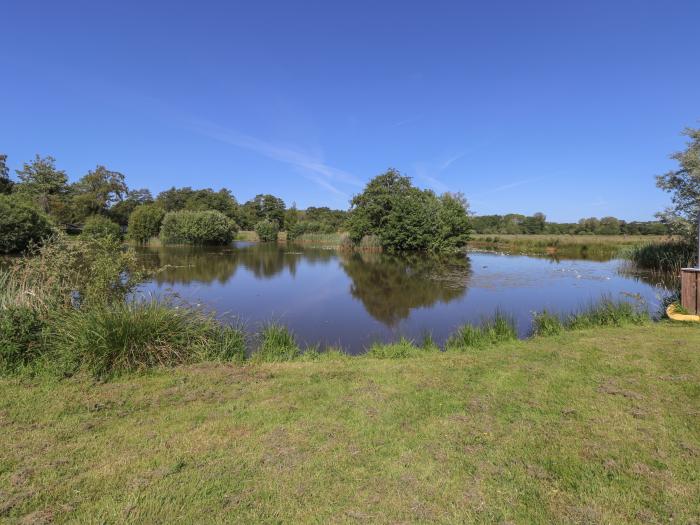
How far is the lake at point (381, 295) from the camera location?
29.3 ft

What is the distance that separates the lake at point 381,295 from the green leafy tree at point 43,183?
129 ft

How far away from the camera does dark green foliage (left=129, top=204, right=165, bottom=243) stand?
44.5m

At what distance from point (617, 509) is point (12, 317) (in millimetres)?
6907

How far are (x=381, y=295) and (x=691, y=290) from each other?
812cm

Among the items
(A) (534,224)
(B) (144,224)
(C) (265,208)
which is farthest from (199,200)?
(A) (534,224)

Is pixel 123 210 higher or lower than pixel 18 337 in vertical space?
higher

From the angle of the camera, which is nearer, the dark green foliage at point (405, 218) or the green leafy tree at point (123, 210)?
the dark green foliage at point (405, 218)

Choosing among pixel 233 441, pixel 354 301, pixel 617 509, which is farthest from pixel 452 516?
pixel 354 301

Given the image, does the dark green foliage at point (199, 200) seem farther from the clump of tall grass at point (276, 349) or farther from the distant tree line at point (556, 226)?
the clump of tall grass at point (276, 349)

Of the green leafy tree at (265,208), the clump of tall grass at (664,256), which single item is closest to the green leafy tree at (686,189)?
the clump of tall grass at (664,256)

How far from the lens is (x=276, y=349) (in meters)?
6.33

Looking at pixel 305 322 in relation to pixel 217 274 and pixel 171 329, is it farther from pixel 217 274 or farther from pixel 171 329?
pixel 217 274

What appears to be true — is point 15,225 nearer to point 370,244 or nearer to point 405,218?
point 370,244

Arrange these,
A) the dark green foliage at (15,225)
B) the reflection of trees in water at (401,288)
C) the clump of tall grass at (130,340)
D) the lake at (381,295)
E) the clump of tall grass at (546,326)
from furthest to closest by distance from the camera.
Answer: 1. the dark green foliage at (15,225)
2. the reflection of trees in water at (401,288)
3. the lake at (381,295)
4. the clump of tall grass at (546,326)
5. the clump of tall grass at (130,340)
